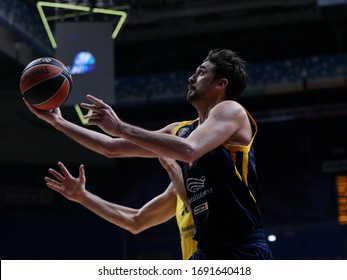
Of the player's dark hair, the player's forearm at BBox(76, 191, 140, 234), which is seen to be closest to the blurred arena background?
the player's forearm at BBox(76, 191, 140, 234)

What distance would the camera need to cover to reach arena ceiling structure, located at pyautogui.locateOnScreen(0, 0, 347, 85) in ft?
36.3

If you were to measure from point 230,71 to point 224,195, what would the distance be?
0.83m

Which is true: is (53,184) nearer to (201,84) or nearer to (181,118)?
(201,84)

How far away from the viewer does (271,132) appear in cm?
1393

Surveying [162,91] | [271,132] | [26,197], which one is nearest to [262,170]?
[271,132]

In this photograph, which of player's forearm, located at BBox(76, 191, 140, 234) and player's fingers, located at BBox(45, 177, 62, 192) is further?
player's forearm, located at BBox(76, 191, 140, 234)

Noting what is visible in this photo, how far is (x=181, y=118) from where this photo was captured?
13.9 m

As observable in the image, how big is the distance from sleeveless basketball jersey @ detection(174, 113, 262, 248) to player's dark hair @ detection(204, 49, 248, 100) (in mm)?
463

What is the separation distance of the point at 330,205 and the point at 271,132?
2.15 metres

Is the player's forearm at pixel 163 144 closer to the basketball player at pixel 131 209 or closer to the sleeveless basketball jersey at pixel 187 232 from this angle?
the basketball player at pixel 131 209

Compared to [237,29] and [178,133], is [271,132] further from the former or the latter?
[178,133]

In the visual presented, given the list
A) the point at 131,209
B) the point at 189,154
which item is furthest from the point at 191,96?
the point at 131,209

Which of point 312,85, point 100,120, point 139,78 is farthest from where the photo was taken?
point 139,78

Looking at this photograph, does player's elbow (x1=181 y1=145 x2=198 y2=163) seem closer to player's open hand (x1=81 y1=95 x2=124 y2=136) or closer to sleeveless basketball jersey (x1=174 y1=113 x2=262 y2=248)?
sleeveless basketball jersey (x1=174 y1=113 x2=262 y2=248)
